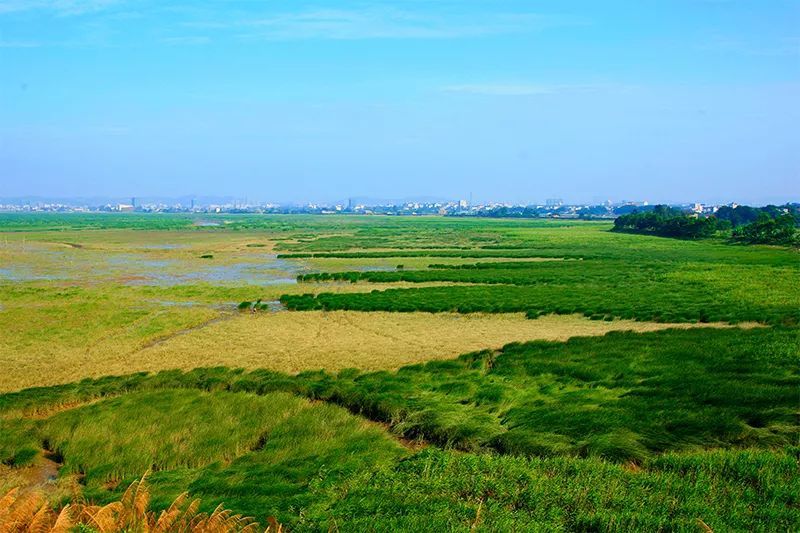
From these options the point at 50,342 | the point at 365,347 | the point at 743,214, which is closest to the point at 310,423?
the point at 365,347

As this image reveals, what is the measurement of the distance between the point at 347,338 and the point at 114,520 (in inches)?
538

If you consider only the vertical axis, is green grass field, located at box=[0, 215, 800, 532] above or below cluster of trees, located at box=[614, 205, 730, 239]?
below

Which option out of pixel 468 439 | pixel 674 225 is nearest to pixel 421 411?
pixel 468 439

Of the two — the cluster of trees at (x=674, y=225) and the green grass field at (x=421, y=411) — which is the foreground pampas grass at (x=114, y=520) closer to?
the green grass field at (x=421, y=411)

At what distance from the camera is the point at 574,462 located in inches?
327

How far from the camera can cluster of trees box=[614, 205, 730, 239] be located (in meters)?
72.6

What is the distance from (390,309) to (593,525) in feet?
61.3

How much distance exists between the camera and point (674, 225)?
260 feet

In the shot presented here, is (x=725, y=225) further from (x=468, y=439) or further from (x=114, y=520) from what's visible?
(x=114, y=520)

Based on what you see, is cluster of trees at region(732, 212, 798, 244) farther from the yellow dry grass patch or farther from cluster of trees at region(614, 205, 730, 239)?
the yellow dry grass patch

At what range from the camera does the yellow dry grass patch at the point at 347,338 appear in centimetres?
1655

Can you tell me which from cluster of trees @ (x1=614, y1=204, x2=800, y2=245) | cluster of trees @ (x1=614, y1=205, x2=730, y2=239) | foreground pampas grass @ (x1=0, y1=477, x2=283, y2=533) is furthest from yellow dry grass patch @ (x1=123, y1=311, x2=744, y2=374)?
cluster of trees @ (x1=614, y1=205, x2=730, y2=239)

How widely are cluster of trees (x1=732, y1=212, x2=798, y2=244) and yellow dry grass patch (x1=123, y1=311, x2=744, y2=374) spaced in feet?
145

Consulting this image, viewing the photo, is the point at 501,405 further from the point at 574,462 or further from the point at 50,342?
the point at 50,342
